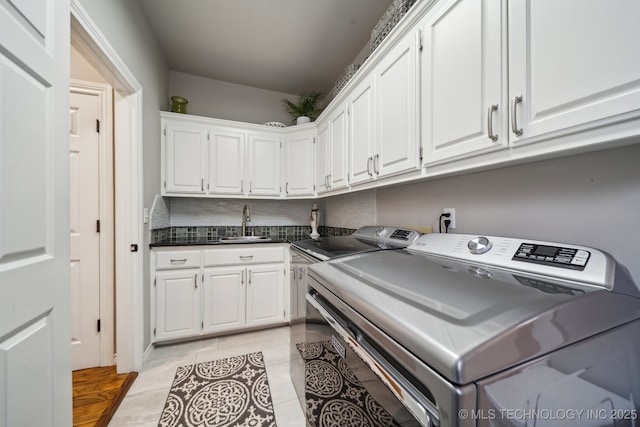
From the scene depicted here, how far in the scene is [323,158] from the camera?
249 cm

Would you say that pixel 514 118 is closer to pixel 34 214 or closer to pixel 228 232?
pixel 34 214

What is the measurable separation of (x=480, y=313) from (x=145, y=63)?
275cm

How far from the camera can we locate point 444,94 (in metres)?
1.06

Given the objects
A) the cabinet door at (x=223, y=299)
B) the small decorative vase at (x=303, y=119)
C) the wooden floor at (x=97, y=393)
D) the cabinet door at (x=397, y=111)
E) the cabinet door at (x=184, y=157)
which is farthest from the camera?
the small decorative vase at (x=303, y=119)

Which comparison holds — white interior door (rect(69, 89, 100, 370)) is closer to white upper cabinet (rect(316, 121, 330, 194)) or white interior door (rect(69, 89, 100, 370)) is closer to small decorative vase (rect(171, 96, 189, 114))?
small decorative vase (rect(171, 96, 189, 114))

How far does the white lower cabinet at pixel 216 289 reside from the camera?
217 centimetres

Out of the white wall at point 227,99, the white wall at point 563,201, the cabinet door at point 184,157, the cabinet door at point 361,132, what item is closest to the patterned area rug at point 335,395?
the white wall at point 563,201

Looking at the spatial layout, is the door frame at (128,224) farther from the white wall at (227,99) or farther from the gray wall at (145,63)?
the white wall at (227,99)

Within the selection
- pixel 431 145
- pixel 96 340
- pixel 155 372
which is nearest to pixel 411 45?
pixel 431 145

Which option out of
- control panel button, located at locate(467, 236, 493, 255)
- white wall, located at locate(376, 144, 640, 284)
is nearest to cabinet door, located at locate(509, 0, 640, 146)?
white wall, located at locate(376, 144, 640, 284)

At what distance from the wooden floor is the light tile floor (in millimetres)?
49

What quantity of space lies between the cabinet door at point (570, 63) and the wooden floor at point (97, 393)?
248 cm

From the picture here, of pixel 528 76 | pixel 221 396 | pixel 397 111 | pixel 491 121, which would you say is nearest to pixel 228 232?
pixel 221 396

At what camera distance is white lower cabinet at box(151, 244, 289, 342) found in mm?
2170
